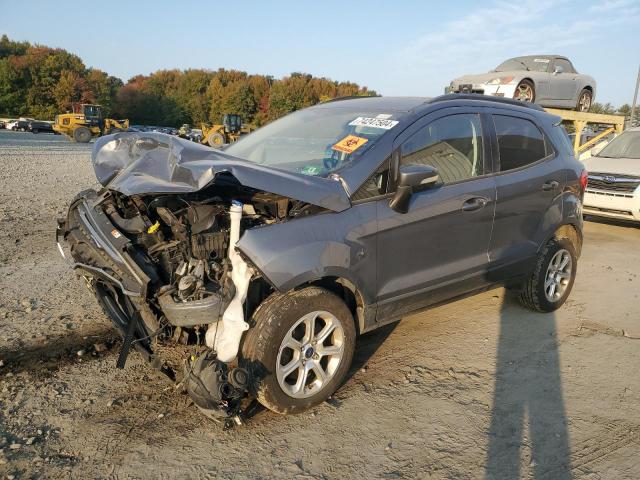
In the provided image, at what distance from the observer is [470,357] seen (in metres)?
3.98

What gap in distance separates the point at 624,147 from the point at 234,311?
961cm

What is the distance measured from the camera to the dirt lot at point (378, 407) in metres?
2.70

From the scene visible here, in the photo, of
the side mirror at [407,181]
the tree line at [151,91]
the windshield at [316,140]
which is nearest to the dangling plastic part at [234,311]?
the windshield at [316,140]

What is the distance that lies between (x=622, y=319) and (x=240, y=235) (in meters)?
3.96

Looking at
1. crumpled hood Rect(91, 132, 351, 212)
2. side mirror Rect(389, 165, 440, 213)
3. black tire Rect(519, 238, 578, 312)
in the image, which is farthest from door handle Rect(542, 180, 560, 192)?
crumpled hood Rect(91, 132, 351, 212)

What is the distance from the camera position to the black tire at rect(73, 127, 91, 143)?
106 ft

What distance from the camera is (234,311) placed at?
287cm

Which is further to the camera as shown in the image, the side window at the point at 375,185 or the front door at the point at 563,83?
the front door at the point at 563,83

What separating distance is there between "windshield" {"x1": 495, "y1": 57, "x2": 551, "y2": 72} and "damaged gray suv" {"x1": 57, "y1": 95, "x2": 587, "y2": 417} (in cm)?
850

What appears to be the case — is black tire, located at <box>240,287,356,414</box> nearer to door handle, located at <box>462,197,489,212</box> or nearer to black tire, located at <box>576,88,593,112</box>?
door handle, located at <box>462,197,489,212</box>

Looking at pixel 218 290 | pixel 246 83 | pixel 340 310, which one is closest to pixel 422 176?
pixel 340 310

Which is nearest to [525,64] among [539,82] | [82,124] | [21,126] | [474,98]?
[539,82]

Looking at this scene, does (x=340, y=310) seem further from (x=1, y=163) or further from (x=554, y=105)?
(x=1, y=163)

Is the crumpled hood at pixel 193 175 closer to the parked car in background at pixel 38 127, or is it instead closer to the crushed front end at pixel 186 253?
the crushed front end at pixel 186 253
